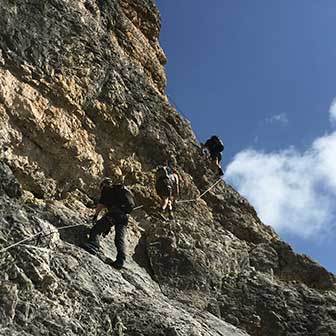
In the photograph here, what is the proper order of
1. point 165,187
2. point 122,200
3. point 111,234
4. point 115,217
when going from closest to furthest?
1. point 115,217
2. point 122,200
3. point 111,234
4. point 165,187

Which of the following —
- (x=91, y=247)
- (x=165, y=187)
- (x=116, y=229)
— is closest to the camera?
(x=91, y=247)

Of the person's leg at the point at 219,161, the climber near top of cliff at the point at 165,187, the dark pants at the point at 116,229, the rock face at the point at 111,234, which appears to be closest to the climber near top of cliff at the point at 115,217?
the dark pants at the point at 116,229

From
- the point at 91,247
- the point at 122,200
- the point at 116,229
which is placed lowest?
the point at 91,247

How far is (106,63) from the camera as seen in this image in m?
17.0

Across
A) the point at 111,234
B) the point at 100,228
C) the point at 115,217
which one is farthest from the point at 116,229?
the point at 111,234

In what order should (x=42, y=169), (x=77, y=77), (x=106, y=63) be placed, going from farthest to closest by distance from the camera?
(x=106, y=63) < (x=77, y=77) < (x=42, y=169)

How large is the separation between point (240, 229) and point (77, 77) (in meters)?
6.45

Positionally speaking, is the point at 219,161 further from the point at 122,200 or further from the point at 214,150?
the point at 122,200

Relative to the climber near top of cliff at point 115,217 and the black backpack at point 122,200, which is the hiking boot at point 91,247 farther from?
the black backpack at point 122,200

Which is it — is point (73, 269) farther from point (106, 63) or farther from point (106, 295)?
point (106, 63)

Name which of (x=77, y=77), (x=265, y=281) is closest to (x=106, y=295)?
(x=265, y=281)

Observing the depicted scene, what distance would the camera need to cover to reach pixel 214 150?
67.2 feet

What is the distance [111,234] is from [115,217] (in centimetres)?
106

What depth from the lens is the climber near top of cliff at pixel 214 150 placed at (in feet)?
64.0
